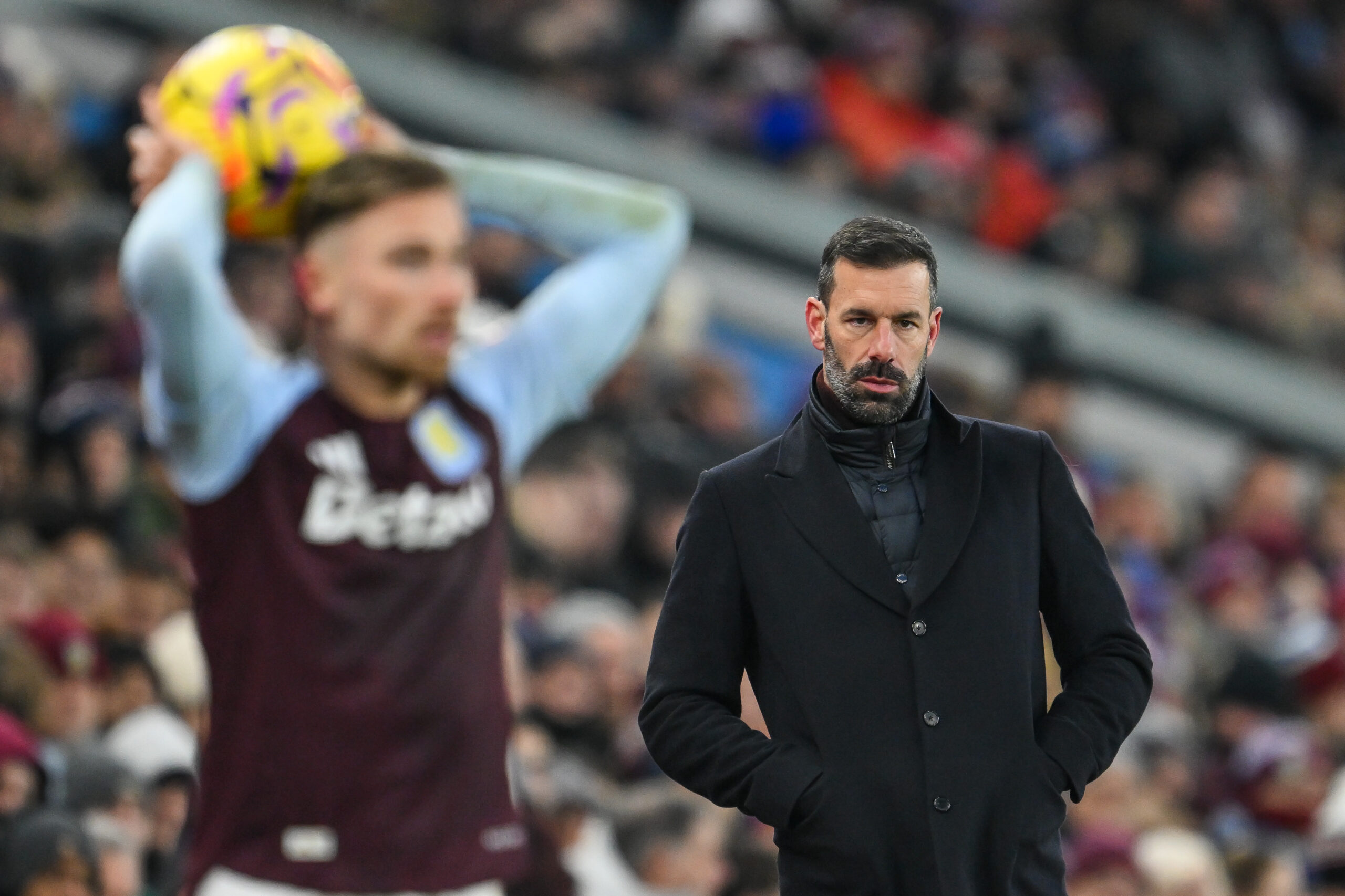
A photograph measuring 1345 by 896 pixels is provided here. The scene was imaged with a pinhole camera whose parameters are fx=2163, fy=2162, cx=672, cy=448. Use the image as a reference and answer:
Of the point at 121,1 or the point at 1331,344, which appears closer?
the point at 121,1

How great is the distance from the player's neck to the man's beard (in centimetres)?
90

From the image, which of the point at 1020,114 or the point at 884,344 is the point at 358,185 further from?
the point at 1020,114

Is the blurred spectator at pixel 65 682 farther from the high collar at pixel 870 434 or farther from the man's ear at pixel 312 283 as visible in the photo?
the high collar at pixel 870 434

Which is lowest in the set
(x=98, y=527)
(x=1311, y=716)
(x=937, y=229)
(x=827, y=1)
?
(x=1311, y=716)

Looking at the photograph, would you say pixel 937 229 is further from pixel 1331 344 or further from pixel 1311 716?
pixel 1311 716

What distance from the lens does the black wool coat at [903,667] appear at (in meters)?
2.69

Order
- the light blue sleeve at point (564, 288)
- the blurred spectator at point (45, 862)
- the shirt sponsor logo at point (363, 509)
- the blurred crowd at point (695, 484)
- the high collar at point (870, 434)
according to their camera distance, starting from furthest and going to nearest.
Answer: the blurred crowd at point (695, 484) → the blurred spectator at point (45, 862) → the light blue sleeve at point (564, 288) → the shirt sponsor logo at point (363, 509) → the high collar at point (870, 434)

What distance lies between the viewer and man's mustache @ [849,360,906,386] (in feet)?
8.84

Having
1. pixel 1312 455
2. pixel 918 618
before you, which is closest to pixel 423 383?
pixel 918 618

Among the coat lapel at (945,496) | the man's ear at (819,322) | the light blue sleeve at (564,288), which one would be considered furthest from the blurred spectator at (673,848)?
the man's ear at (819,322)

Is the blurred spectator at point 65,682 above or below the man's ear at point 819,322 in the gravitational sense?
below

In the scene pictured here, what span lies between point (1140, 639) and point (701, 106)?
27.2ft

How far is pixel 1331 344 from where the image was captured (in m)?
11.9

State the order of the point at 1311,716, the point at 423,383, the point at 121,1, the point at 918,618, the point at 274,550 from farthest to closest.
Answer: the point at 121,1
the point at 1311,716
the point at 423,383
the point at 274,550
the point at 918,618
